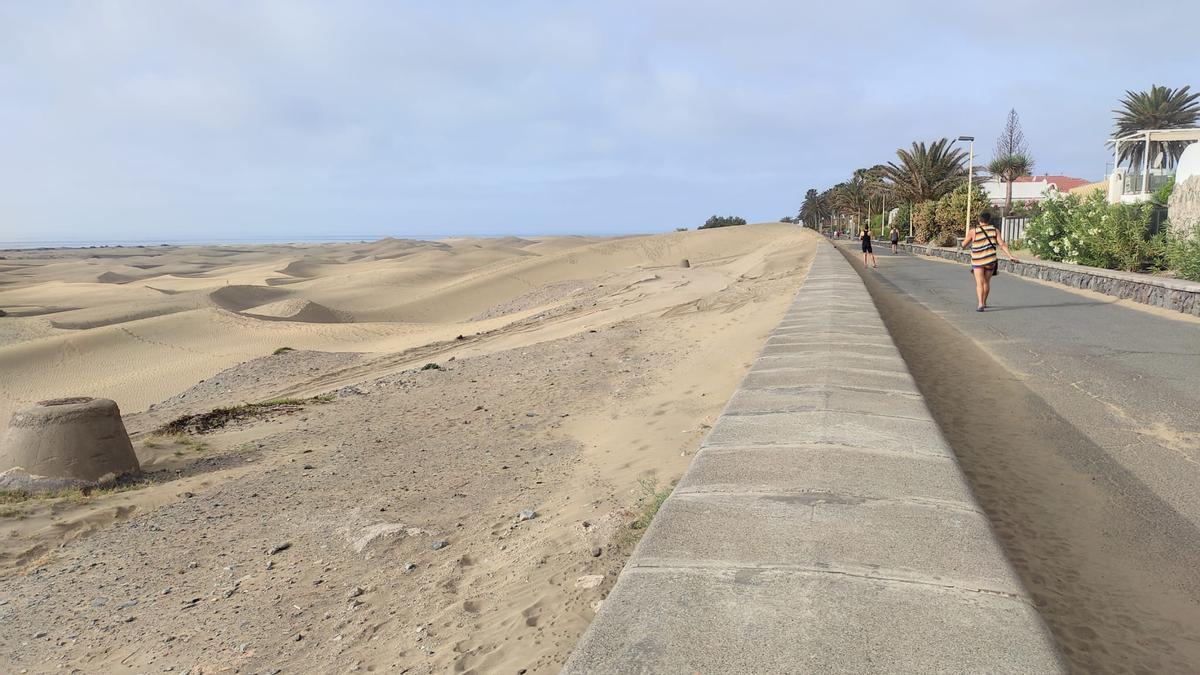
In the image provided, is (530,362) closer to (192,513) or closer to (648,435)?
(648,435)

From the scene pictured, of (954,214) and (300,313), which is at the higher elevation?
(954,214)

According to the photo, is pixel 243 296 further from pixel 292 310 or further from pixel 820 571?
pixel 820 571

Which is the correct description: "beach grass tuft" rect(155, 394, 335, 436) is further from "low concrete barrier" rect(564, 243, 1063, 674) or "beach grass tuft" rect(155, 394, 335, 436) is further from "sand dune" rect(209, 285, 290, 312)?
"sand dune" rect(209, 285, 290, 312)

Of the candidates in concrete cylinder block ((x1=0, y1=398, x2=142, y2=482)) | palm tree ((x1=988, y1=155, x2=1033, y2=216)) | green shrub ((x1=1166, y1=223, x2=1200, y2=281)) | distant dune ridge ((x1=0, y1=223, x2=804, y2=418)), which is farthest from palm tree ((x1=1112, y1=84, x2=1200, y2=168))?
concrete cylinder block ((x1=0, y1=398, x2=142, y2=482))

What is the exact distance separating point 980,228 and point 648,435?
8557mm

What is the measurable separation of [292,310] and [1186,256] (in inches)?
1214

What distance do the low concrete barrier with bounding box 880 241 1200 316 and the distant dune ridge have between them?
9100 millimetres

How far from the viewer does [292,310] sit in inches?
1288

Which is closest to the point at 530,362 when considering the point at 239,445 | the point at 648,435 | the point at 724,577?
the point at 239,445

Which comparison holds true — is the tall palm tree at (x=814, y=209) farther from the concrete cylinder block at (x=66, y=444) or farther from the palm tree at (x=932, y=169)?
the concrete cylinder block at (x=66, y=444)

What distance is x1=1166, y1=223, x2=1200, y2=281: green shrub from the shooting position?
46.0ft

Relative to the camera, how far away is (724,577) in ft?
8.09

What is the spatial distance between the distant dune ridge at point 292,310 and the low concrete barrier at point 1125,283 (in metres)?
9.10

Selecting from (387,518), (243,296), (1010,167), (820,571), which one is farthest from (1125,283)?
(1010,167)
